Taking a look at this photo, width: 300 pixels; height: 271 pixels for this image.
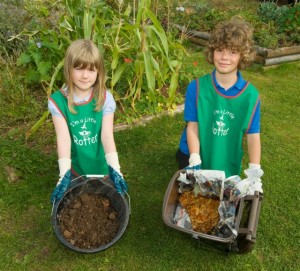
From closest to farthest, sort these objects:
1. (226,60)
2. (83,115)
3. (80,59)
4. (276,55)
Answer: (80,59) < (226,60) < (83,115) < (276,55)

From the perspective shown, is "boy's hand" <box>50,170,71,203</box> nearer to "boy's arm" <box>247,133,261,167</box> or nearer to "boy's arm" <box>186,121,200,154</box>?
"boy's arm" <box>186,121,200,154</box>

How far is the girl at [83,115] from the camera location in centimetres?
194

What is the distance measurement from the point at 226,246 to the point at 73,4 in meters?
2.11

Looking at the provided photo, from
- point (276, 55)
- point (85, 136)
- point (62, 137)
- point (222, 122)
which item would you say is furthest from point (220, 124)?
point (276, 55)

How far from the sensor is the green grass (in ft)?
6.83

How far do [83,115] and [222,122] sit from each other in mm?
882

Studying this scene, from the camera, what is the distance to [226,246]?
6.82 feet

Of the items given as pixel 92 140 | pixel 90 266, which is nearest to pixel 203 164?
pixel 92 140

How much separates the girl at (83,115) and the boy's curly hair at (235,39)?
689 mm

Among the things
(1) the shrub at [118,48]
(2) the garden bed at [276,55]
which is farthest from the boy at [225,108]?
(2) the garden bed at [276,55]

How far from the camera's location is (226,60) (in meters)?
2.01

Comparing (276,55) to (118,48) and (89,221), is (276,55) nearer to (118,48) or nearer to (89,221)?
(118,48)

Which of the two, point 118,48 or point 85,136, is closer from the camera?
point 85,136

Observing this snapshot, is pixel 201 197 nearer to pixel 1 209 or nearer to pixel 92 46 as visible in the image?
pixel 92 46
